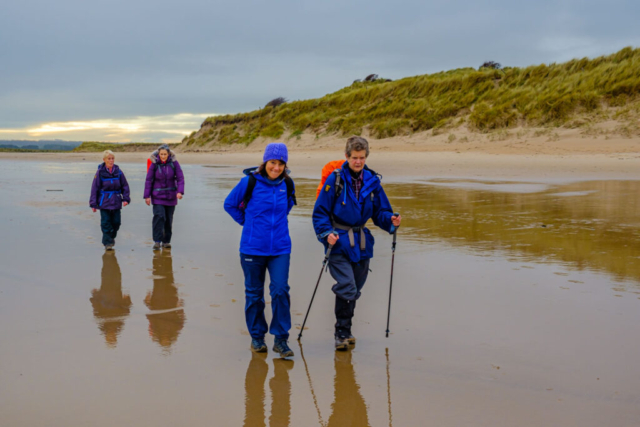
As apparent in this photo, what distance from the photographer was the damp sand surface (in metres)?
3.51

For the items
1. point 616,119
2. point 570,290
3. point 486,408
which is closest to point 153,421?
point 486,408

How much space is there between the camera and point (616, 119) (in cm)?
2422

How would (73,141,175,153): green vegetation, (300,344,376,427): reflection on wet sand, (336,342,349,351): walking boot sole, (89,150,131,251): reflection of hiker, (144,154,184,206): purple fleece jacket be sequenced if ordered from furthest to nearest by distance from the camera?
(73,141,175,153): green vegetation → (144,154,184,206): purple fleece jacket → (89,150,131,251): reflection of hiker → (336,342,349,351): walking boot sole → (300,344,376,427): reflection on wet sand

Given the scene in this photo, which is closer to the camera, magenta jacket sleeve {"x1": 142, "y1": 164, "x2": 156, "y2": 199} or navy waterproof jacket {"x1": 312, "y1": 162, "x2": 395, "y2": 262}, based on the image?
navy waterproof jacket {"x1": 312, "y1": 162, "x2": 395, "y2": 262}

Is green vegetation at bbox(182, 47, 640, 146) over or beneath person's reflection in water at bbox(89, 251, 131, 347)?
over

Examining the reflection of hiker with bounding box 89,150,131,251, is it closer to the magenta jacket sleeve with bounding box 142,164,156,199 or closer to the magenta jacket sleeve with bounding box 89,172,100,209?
the magenta jacket sleeve with bounding box 89,172,100,209

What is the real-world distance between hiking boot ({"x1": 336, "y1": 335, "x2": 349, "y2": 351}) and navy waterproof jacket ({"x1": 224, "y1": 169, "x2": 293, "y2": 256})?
2.55 ft

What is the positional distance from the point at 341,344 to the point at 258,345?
630 mm

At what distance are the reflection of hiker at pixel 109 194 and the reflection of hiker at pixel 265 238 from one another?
4617mm

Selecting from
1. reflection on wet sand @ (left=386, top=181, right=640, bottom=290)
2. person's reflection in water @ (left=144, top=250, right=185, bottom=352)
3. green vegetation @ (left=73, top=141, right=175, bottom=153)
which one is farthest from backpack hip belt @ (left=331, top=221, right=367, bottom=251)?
A: green vegetation @ (left=73, top=141, right=175, bottom=153)

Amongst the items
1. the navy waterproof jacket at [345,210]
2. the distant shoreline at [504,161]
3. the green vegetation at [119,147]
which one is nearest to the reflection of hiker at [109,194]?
the navy waterproof jacket at [345,210]

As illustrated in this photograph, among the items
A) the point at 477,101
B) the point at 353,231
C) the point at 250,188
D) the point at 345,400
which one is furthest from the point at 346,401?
the point at 477,101

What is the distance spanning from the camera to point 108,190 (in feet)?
28.9

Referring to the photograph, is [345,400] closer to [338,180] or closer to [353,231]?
[353,231]
